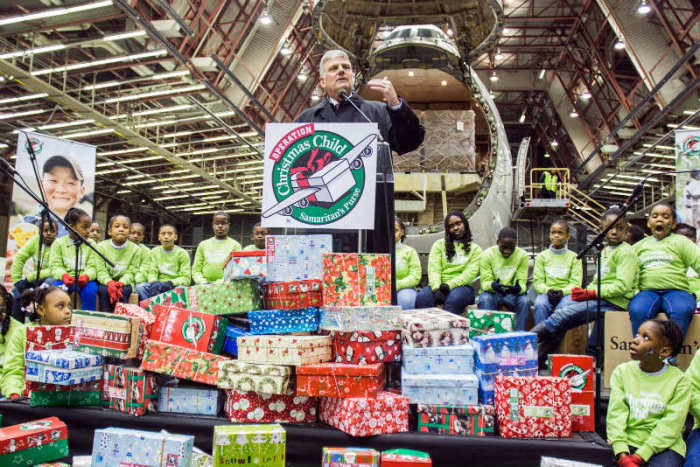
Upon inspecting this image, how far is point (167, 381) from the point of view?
303 centimetres

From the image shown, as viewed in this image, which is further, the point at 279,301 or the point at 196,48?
the point at 196,48

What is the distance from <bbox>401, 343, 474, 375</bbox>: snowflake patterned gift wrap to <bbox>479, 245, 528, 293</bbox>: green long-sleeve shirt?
2.21 m

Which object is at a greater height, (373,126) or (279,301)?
(373,126)

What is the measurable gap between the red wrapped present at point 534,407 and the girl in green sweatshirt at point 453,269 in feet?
7.80

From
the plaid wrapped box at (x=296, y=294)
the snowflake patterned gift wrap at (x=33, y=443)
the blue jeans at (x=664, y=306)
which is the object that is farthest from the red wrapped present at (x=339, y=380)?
the blue jeans at (x=664, y=306)

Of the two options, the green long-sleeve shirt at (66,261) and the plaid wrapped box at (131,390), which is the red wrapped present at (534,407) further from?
the green long-sleeve shirt at (66,261)

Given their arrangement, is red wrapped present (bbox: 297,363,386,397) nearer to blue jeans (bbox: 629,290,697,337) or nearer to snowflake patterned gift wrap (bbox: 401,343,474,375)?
snowflake patterned gift wrap (bbox: 401,343,474,375)

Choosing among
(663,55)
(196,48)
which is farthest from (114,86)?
(663,55)

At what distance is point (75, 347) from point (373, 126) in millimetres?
2167

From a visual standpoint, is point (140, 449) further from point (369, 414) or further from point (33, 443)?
point (369, 414)

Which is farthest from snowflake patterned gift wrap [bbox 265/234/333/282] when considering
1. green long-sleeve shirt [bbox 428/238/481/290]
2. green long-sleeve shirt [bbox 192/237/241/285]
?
green long-sleeve shirt [bbox 192/237/241/285]

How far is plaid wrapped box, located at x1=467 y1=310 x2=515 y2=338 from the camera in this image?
3.44 m

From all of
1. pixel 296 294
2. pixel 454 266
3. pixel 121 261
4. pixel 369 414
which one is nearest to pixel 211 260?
pixel 121 261

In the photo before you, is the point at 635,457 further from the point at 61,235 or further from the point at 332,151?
the point at 61,235
